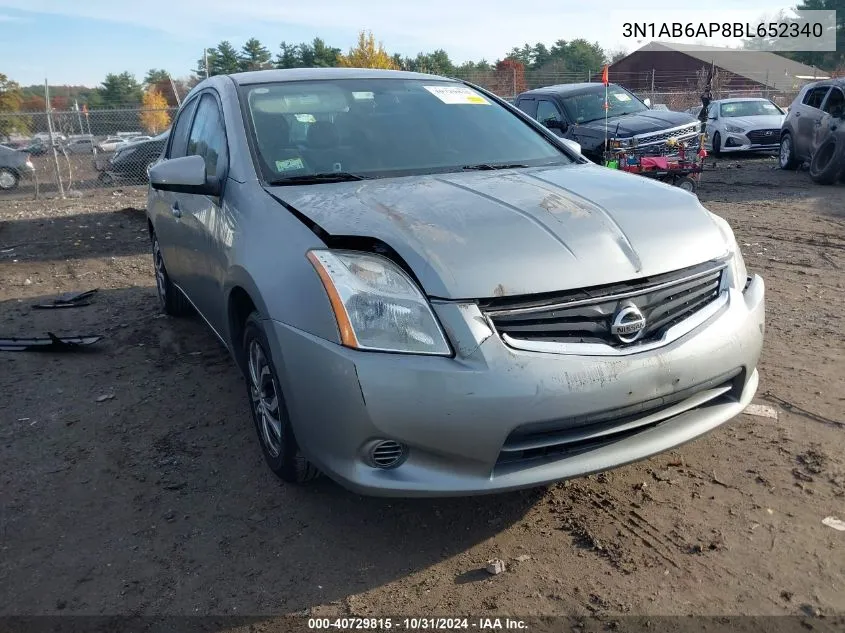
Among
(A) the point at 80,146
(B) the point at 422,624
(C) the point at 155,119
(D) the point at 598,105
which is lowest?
(B) the point at 422,624

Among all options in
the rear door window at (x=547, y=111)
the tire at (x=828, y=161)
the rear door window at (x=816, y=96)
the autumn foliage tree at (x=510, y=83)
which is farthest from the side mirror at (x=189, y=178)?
the autumn foliage tree at (x=510, y=83)

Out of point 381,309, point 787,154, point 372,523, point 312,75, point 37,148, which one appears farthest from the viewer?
point 37,148

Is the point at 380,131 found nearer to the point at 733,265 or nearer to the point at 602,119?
the point at 733,265

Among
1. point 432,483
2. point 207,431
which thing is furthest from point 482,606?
point 207,431

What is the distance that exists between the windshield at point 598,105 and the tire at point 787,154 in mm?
4117

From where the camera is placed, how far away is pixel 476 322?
7.56 ft

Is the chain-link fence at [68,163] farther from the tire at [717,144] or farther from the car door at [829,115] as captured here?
the tire at [717,144]

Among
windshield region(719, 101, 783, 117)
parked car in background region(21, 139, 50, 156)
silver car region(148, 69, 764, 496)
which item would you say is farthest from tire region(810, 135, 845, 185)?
parked car in background region(21, 139, 50, 156)

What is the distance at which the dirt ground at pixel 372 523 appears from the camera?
94.4 inches

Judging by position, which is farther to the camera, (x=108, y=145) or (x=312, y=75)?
(x=108, y=145)

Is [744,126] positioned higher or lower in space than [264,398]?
higher

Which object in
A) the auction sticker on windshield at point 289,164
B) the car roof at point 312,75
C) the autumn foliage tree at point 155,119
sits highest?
the autumn foliage tree at point 155,119

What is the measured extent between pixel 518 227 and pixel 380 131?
4.59ft

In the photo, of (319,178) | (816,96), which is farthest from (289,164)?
(816,96)
